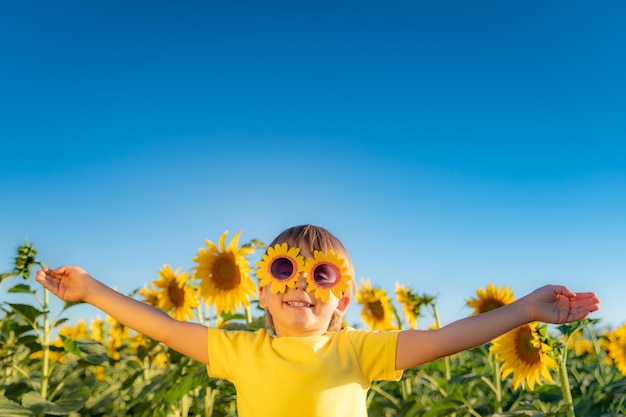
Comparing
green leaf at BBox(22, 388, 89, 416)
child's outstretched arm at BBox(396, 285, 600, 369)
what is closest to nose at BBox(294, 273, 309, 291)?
child's outstretched arm at BBox(396, 285, 600, 369)

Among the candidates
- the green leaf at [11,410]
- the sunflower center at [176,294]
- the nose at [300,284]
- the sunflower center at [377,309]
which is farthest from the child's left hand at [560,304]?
the sunflower center at [377,309]

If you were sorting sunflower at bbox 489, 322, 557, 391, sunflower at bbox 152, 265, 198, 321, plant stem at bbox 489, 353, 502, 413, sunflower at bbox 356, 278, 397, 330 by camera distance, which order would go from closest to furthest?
1. sunflower at bbox 489, 322, 557, 391
2. plant stem at bbox 489, 353, 502, 413
3. sunflower at bbox 152, 265, 198, 321
4. sunflower at bbox 356, 278, 397, 330

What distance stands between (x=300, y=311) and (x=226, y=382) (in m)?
A: 2.14

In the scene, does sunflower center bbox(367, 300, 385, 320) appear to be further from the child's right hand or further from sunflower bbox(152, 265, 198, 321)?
the child's right hand

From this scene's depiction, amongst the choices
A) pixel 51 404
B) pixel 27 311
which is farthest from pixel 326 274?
pixel 27 311

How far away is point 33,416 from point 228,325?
120 centimetres

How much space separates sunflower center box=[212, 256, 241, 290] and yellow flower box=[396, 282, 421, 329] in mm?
1702

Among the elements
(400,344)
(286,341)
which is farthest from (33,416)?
(400,344)

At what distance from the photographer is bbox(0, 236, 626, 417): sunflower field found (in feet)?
12.2

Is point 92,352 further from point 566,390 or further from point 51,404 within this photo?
point 566,390

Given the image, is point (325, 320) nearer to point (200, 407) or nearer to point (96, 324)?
point (200, 407)

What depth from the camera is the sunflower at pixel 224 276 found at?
5.00m

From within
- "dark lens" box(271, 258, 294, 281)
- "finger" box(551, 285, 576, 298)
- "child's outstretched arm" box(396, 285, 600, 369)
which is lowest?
"child's outstretched arm" box(396, 285, 600, 369)

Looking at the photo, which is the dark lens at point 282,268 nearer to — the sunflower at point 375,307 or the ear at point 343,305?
the ear at point 343,305
